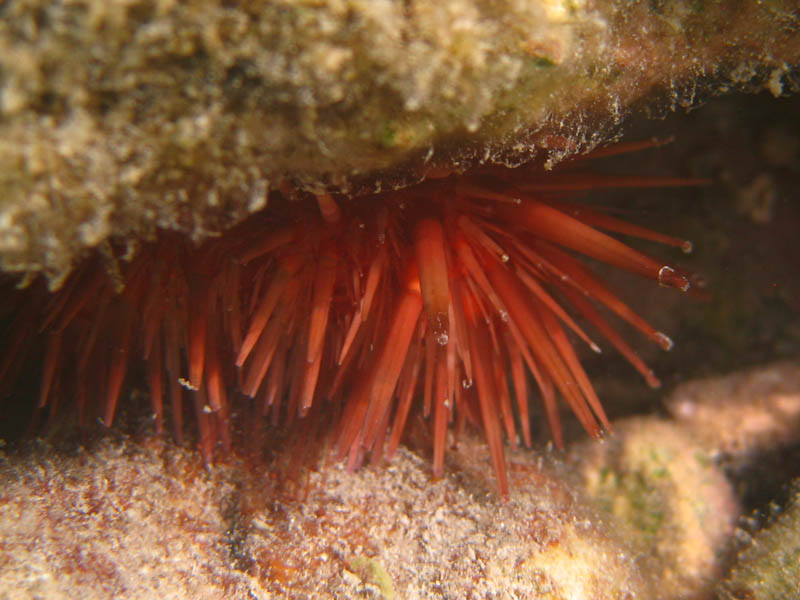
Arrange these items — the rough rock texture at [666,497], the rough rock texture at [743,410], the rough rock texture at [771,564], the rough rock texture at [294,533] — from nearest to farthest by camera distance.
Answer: the rough rock texture at [294,533]
the rough rock texture at [771,564]
the rough rock texture at [666,497]
the rough rock texture at [743,410]

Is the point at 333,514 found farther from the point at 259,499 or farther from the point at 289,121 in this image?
the point at 289,121

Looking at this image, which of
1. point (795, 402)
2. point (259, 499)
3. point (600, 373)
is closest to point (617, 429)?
point (600, 373)

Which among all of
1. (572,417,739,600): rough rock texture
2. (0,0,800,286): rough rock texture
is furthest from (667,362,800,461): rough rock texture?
(0,0,800,286): rough rock texture

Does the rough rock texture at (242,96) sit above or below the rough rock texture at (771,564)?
above

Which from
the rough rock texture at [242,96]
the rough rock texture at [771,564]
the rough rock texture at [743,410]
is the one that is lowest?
the rough rock texture at [771,564]

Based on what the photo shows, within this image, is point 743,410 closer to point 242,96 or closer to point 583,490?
point 583,490

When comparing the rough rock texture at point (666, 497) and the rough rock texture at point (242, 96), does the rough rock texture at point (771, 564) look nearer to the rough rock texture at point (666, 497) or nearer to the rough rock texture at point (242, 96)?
the rough rock texture at point (666, 497)

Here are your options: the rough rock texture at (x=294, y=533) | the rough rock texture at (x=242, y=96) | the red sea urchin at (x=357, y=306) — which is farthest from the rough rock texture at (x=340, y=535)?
the rough rock texture at (x=242, y=96)
